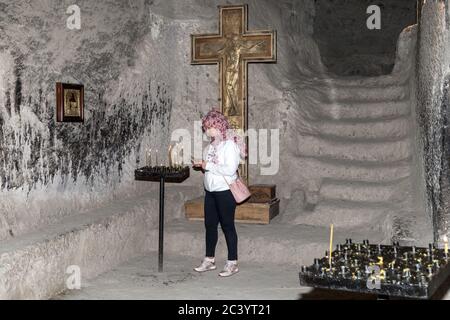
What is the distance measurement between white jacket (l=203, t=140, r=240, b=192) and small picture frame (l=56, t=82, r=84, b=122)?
1246mm

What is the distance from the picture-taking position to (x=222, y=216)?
523cm

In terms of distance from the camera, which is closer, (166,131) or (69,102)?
(69,102)

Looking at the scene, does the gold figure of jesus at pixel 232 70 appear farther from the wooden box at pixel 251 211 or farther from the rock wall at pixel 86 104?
the wooden box at pixel 251 211

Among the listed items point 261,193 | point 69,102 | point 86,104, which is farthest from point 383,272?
point 261,193

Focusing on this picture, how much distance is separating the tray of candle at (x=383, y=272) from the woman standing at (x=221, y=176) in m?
2.00

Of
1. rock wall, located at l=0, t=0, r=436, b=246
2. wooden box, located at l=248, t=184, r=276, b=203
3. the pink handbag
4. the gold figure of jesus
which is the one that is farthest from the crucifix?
the pink handbag

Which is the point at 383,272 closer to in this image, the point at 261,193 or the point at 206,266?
the point at 206,266

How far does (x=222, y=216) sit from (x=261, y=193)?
135 cm

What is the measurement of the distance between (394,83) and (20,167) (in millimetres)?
4844

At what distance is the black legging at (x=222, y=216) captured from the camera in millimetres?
5199

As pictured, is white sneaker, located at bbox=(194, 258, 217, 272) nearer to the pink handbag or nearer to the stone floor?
the stone floor
